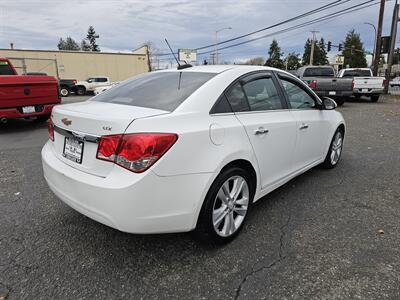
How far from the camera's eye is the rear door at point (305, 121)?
348cm

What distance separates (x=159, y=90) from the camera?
2773mm

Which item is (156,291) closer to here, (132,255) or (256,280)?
(132,255)

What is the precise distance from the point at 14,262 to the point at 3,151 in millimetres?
4381

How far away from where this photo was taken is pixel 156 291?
2107mm

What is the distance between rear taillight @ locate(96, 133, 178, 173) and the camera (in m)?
2.01

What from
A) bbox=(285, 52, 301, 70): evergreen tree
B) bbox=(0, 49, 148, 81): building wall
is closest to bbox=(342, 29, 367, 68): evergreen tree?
bbox=(285, 52, 301, 70): evergreen tree

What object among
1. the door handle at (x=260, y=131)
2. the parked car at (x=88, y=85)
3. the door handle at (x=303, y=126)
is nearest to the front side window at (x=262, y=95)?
→ the door handle at (x=260, y=131)

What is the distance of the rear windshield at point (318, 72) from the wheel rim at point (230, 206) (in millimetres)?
14393

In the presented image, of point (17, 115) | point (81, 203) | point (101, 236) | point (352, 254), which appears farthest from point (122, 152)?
point (17, 115)

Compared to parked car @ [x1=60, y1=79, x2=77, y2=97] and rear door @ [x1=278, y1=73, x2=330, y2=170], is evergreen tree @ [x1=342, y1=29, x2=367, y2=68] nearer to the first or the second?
parked car @ [x1=60, y1=79, x2=77, y2=97]

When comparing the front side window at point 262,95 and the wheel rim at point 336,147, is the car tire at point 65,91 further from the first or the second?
the front side window at point 262,95

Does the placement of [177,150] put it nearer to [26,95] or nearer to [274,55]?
[26,95]

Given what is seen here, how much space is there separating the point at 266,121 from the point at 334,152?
225 centimetres

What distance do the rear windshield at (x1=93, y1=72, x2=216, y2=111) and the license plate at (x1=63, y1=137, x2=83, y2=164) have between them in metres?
0.54
